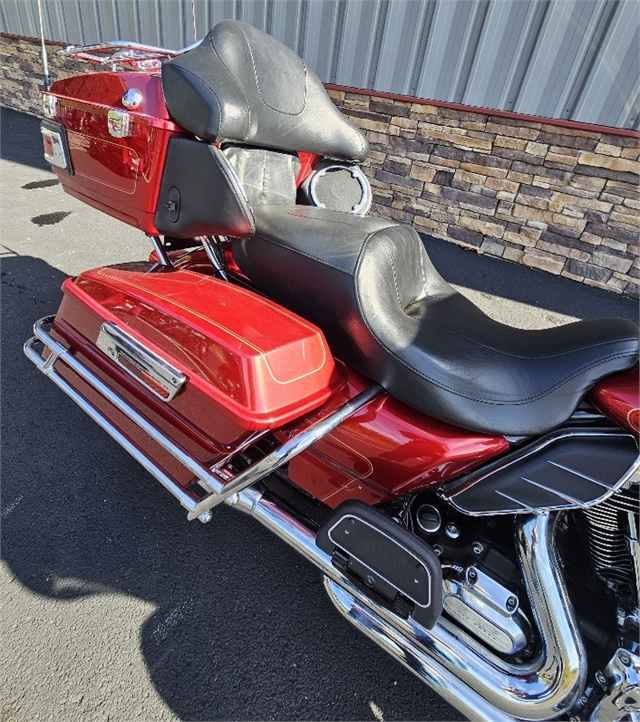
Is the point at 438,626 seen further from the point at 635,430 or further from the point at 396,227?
the point at 396,227

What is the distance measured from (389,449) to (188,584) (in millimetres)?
932

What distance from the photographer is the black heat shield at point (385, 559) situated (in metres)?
1.10

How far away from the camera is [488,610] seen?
1.15 meters

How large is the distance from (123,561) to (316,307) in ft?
3.82

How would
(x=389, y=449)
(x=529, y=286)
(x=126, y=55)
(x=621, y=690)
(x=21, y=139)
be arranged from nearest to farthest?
(x=621, y=690) < (x=389, y=449) < (x=126, y=55) < (x=529, y=286) < (x=21, y=139)

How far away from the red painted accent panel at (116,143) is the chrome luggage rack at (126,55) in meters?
0.22

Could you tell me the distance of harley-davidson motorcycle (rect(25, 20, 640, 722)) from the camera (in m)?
1.05

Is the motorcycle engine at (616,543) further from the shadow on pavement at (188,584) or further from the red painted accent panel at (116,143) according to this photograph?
the red painted accent panel at (116,143)

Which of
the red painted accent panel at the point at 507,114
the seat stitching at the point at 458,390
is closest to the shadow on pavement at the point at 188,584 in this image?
the seat stitching at the point at 458,390

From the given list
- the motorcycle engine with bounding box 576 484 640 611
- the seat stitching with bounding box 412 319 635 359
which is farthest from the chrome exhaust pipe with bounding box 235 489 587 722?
the seat stitching with bounding box 412 319 635 359

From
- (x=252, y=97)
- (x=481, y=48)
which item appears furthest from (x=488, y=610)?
(x=481, y=48)

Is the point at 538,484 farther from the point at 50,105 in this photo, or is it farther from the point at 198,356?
the point at 50,105

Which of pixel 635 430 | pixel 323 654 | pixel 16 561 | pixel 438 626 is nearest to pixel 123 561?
pixel 16 561

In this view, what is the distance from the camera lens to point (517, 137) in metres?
3.64
